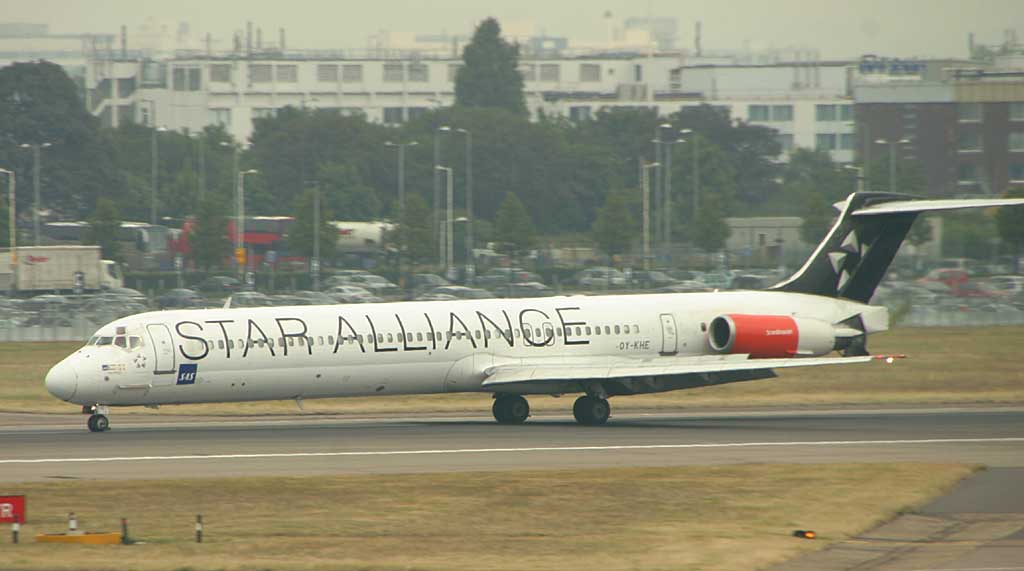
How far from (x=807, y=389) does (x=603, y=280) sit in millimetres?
27990

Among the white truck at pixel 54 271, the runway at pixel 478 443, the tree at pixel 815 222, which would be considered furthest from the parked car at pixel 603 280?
the runway at pixel 478 443

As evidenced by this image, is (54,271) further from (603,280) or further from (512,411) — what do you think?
(512,411)

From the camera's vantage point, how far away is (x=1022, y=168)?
130500 mm

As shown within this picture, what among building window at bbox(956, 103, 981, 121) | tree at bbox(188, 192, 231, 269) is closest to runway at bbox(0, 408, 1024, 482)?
tree at bbox(188, 192, 231, 269)

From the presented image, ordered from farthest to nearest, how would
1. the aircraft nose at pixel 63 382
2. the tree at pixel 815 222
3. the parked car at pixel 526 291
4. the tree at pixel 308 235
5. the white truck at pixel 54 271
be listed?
the tree at pixel 308 235
the tree at pixel 815 222
the white truck at pixel 54 271
the parked car at pixel 526 291
the aircraft nose at pixel 63 382

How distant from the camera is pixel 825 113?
198000 millimetres

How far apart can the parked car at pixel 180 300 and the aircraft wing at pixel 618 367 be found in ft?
105

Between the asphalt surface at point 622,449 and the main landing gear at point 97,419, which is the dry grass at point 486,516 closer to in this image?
the asphalt surface at point 622,449

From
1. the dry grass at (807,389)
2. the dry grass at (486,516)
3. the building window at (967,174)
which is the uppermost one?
the building window at (967,174)

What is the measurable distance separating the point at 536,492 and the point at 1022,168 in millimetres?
112458

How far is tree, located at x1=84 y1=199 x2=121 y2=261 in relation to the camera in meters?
100

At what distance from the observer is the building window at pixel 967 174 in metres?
135

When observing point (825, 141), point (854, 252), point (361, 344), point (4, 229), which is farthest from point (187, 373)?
point (825, 141)

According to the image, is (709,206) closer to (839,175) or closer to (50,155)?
(839,175)
